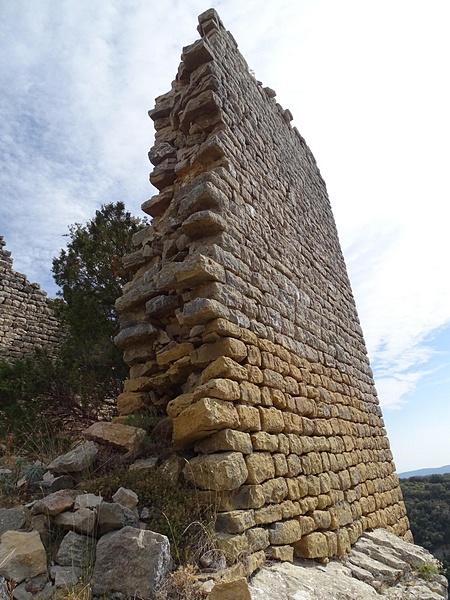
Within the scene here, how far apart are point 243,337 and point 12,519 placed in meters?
1.92

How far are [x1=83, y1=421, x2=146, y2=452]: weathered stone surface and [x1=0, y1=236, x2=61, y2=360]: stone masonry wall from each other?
27.1 ft

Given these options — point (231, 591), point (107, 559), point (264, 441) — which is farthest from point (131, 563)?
point (264, 441)

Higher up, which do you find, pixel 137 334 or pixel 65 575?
pixel 137 334

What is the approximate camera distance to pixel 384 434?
686 cm

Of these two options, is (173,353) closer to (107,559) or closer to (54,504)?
(54,504)

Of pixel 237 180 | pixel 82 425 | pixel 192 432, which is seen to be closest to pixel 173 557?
pixel 192 432

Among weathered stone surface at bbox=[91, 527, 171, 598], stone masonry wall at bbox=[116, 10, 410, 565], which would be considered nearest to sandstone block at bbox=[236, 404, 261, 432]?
stone masonry wall at bbox=[116, 10, 410, 565]

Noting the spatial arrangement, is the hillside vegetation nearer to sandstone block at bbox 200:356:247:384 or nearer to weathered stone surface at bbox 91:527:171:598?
sandstone block at bbox 200:356:247:384

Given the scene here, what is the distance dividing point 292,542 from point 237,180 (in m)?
3.18

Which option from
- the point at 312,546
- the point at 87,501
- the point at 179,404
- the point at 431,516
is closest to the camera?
the point at 87,501

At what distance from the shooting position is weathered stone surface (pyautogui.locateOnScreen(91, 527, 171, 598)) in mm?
2064

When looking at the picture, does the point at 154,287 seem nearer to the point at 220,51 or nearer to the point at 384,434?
the point at 220,51

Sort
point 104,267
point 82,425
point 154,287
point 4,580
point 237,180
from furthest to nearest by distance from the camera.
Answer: point 104,267 → point 82,425 → point 237,180 → point 154,287 → point 4,580

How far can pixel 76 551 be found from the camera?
2.26 m
